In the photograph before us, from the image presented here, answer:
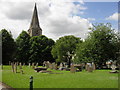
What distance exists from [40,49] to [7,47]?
14.5m

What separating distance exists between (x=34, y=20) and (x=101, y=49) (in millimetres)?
62527

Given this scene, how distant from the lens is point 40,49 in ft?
216

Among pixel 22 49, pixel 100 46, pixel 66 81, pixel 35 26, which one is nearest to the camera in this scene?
pixel 66 81

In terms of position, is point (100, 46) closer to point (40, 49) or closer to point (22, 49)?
point (40, 49)

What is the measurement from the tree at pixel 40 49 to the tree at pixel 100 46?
27.7 metres

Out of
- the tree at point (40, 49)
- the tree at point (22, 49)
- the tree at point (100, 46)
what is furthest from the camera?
the tree at point (22, 49)

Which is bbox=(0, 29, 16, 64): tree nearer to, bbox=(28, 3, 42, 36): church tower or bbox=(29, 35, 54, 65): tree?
bbox=(29, 35, 54, 65): tree

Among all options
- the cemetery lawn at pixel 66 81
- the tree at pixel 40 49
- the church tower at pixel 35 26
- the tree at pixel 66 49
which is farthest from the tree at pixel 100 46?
the church tower at pixel 35 26

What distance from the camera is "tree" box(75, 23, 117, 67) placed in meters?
37.0

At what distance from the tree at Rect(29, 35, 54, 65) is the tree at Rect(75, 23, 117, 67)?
27.7 meters

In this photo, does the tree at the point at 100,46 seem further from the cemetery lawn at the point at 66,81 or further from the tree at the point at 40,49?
the tree at the point at 40,49

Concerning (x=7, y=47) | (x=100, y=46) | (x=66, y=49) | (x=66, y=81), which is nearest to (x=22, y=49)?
(x=7, y=47)

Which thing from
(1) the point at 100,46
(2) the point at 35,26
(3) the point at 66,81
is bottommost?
(3) the point at 66,81

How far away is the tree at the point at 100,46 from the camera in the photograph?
37.0 metres
